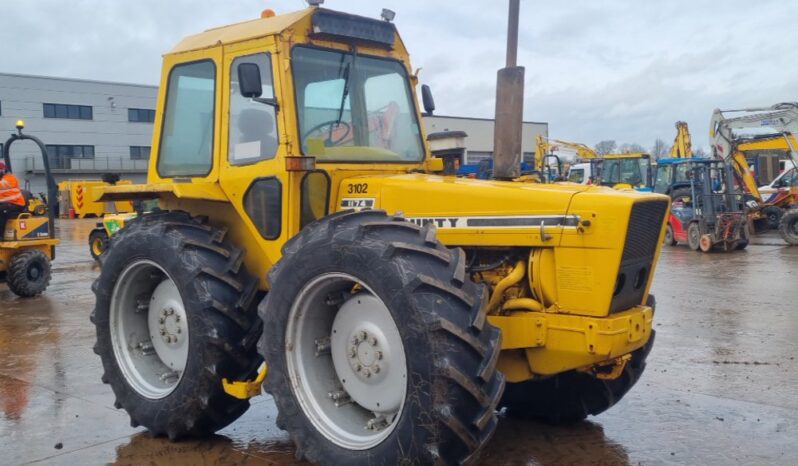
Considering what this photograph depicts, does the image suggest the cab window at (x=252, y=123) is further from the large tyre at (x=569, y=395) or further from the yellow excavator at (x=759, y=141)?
the yellow excavator at (x=759, y=141)

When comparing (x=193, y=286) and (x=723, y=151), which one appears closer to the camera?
(x=193, y=286)

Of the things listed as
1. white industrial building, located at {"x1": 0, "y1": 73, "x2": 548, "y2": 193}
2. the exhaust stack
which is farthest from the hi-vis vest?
white industrial building, located at {"x1": 0, "y1": 73, "x2": 548, "y2": 193}

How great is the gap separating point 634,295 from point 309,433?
6.52 feet

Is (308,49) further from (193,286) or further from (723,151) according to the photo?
(723,151)

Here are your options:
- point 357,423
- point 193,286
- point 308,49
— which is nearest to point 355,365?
point 357,423

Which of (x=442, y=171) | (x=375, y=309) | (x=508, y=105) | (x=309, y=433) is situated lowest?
(x=309, y=433)

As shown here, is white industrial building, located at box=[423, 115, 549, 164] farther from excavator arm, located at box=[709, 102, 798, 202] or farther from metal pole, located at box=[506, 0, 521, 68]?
metal pole, located at box=[506, 0, 521, 68]

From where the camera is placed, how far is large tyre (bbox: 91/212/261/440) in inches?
182

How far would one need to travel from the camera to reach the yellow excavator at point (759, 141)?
69.8 ft

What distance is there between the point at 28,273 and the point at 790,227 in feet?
58.2

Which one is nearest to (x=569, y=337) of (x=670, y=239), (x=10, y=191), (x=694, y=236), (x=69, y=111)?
(x=10, y=191)

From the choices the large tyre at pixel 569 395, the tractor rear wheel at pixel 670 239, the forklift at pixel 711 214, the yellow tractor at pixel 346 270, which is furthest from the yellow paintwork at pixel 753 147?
the large tyre at pixel 569 395

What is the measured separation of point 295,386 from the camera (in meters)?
4.24

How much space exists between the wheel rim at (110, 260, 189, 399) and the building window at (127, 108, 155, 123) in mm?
52026
